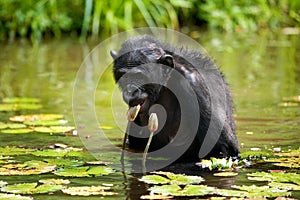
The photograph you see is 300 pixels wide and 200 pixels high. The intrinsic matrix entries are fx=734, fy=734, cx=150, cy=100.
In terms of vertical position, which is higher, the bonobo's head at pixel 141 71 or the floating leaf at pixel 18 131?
the bonobo's head at pixel 141 71

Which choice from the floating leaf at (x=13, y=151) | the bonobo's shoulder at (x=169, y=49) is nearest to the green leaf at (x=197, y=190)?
the bonobo's shoulder at (x=169, y=49)

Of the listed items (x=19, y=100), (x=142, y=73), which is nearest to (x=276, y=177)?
(x=142, y=73)

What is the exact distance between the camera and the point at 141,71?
4328mm

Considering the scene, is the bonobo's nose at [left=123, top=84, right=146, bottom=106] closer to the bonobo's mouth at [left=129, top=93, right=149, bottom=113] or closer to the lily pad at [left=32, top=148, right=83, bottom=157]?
the bonobo's mouth at [left=129, top=93, right=149, bottom=113]

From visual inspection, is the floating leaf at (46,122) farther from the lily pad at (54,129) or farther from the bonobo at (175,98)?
the bonobo at (175,98)

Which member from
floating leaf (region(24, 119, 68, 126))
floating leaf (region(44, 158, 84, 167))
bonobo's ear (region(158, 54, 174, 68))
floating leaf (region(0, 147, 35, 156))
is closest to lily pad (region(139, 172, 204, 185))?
floating leaf (region(44, 158, 84, 167))

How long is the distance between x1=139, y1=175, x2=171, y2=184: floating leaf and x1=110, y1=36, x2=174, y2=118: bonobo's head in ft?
1.65

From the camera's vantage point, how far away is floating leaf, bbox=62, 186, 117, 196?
3754 millimetres

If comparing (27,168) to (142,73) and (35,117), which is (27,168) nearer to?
(142,73)

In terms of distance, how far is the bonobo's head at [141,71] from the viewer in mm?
4336

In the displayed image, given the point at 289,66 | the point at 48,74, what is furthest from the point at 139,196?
the point at 289,66

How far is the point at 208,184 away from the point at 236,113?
96.9 inches

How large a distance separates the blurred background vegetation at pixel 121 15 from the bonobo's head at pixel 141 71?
7823 millimetres

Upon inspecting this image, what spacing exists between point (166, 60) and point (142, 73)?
174mm
